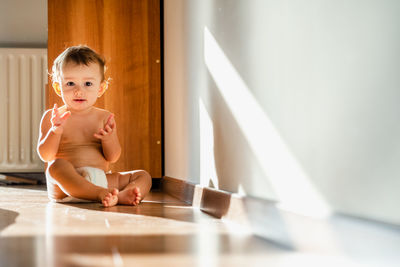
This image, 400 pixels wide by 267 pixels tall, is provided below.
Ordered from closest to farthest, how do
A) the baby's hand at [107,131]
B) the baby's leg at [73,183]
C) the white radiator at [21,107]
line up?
the baby's leg at [73,183] < the baby's hand at [107,131] < the white radiator at [21,107]

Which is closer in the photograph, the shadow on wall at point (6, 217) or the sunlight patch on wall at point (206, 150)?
the shadow on wall at point (6, 217)

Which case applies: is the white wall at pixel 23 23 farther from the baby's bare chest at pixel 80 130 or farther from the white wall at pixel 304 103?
the white wall at pixel 304 103

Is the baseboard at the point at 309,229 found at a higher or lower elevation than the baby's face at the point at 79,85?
lower

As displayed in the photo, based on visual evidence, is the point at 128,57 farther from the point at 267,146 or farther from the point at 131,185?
the point at 267,146

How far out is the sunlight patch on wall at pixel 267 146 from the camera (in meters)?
0.77

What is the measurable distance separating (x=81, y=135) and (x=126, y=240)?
2.93ft

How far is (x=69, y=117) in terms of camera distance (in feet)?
5.52

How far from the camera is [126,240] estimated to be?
82cm

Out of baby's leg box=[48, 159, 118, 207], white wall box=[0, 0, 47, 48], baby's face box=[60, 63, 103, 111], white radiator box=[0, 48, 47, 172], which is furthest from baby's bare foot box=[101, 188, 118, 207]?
white radiator box=[0, 48, 47, 172]

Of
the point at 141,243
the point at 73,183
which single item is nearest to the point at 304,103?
the point at 141,243

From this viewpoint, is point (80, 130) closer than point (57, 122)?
No

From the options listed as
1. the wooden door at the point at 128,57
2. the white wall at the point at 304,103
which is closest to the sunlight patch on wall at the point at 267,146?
the white wall at the point at 304,103

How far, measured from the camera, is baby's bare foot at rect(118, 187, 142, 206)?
1452 mm

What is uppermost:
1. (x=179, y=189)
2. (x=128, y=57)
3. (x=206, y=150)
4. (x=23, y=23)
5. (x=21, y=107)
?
(x=23, y=23)
